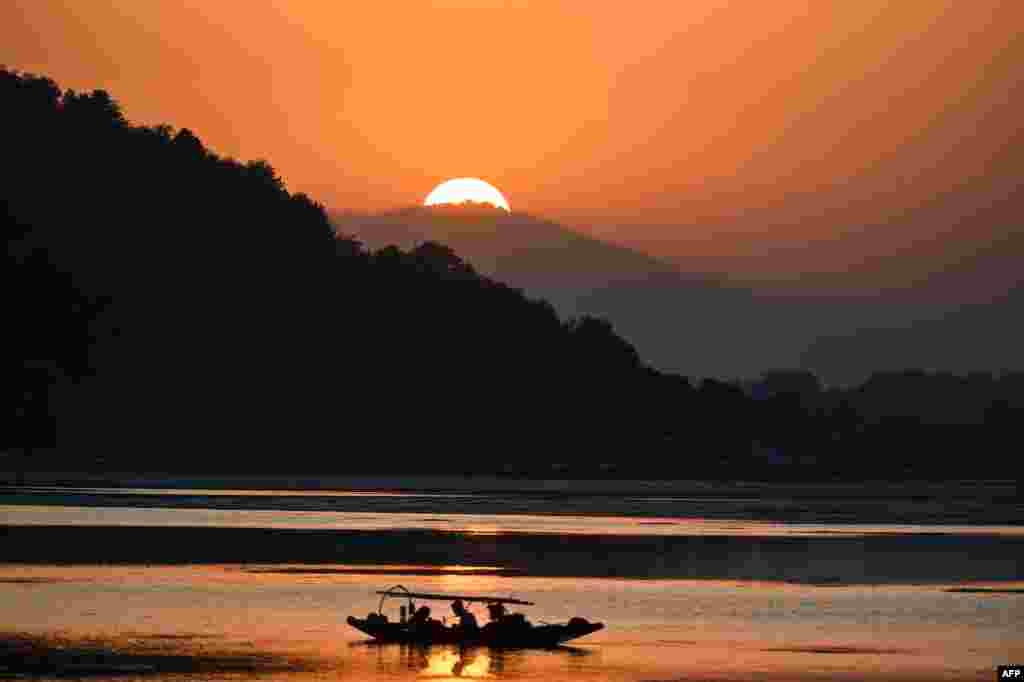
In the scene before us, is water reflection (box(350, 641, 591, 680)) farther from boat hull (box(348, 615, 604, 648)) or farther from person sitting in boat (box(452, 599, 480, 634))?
person sitting in boat (box(452, 599, 480, 634))

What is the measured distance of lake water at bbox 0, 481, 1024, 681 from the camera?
48.2m

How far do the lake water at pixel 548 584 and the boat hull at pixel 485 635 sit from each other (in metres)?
0.41

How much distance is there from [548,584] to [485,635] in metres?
15.8

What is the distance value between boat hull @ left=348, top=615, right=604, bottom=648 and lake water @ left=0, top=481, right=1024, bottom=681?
1.36 ft

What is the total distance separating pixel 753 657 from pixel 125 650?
1356 centimetres

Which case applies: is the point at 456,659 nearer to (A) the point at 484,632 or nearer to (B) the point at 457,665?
(B) the point at 457,665

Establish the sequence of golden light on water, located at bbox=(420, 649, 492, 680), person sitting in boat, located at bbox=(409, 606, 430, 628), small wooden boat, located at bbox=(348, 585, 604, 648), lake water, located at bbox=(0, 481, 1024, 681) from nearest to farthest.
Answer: golden light on water, located at bbox=(420, 649, 492, 680)
lake water, located at bbox=(0, 481, 1024, 681)
small wooden boat, located at bbox=(348, 585, 604, 648)
person sitting in boat, located at bbox=(409, 606, 430, 628)

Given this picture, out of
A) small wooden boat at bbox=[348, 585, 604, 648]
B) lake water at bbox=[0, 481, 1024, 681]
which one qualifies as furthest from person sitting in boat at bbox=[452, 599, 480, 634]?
lake water at bbox=[0, 481, 1024, 681]

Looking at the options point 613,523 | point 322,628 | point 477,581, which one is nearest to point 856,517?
point 613,523

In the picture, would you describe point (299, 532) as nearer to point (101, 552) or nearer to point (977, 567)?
point (101, 552)

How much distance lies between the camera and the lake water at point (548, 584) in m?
48.2

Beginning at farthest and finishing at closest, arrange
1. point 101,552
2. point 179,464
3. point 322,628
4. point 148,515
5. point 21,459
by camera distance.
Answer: point 179,464
point 21,459
point 148,515
point 101,552
point 322,628

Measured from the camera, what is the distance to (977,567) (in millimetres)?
75688

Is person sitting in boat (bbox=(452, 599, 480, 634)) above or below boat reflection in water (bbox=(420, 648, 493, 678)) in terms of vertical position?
above
